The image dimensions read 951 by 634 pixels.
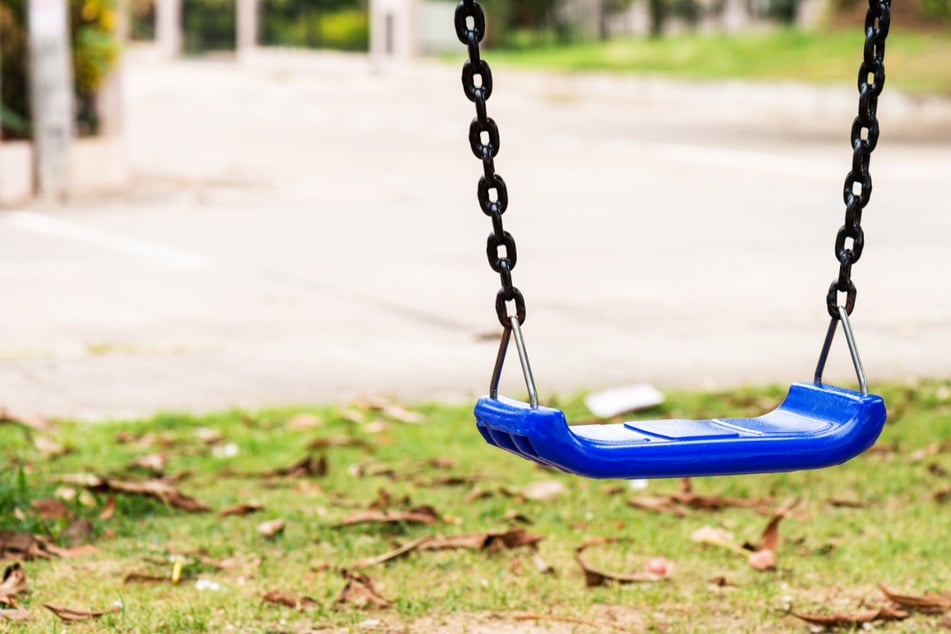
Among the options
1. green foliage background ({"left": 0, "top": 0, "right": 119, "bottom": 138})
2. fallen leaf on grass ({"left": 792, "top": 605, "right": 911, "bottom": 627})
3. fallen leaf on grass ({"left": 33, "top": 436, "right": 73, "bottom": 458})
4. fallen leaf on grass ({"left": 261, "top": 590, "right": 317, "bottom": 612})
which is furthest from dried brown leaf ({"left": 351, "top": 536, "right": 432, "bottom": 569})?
green foliage background ({"left": 0, "top": 0, "right": 119, "bottom": 138})

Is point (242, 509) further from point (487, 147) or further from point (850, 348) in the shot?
point (850, 348)

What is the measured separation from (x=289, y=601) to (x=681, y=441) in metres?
1.20

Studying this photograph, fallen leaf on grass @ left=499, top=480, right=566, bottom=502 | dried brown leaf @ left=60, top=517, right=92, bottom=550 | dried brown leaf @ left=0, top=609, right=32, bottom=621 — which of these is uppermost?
dried brown leaf @ left=0, top=609, right=32, bottom=621

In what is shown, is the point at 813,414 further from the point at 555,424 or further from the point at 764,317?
the point at 764,317

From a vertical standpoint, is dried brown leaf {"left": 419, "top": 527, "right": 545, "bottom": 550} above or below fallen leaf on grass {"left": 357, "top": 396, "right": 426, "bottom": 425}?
above

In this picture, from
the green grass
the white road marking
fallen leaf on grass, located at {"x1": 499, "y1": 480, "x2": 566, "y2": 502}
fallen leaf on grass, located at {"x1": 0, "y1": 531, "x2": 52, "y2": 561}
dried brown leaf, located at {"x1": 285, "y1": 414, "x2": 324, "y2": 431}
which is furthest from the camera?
the green grass

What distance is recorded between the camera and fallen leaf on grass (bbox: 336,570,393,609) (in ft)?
13.1

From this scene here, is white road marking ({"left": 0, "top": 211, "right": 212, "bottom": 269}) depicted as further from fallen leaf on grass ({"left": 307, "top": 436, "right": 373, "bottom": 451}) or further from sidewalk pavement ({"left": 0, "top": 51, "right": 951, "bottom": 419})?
fallen leaf on grass ({"left": 307, "top": 436, "right": 373, "bottom": 451})

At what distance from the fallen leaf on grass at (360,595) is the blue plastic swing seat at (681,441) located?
80 cm

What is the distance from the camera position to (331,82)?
3703 cm

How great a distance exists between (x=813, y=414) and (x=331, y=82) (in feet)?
112

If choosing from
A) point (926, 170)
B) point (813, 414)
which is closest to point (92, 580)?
point (813, 414)

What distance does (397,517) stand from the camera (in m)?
4.73

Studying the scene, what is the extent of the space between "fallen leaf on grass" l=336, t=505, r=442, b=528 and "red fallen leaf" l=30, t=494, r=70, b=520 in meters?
0.78
